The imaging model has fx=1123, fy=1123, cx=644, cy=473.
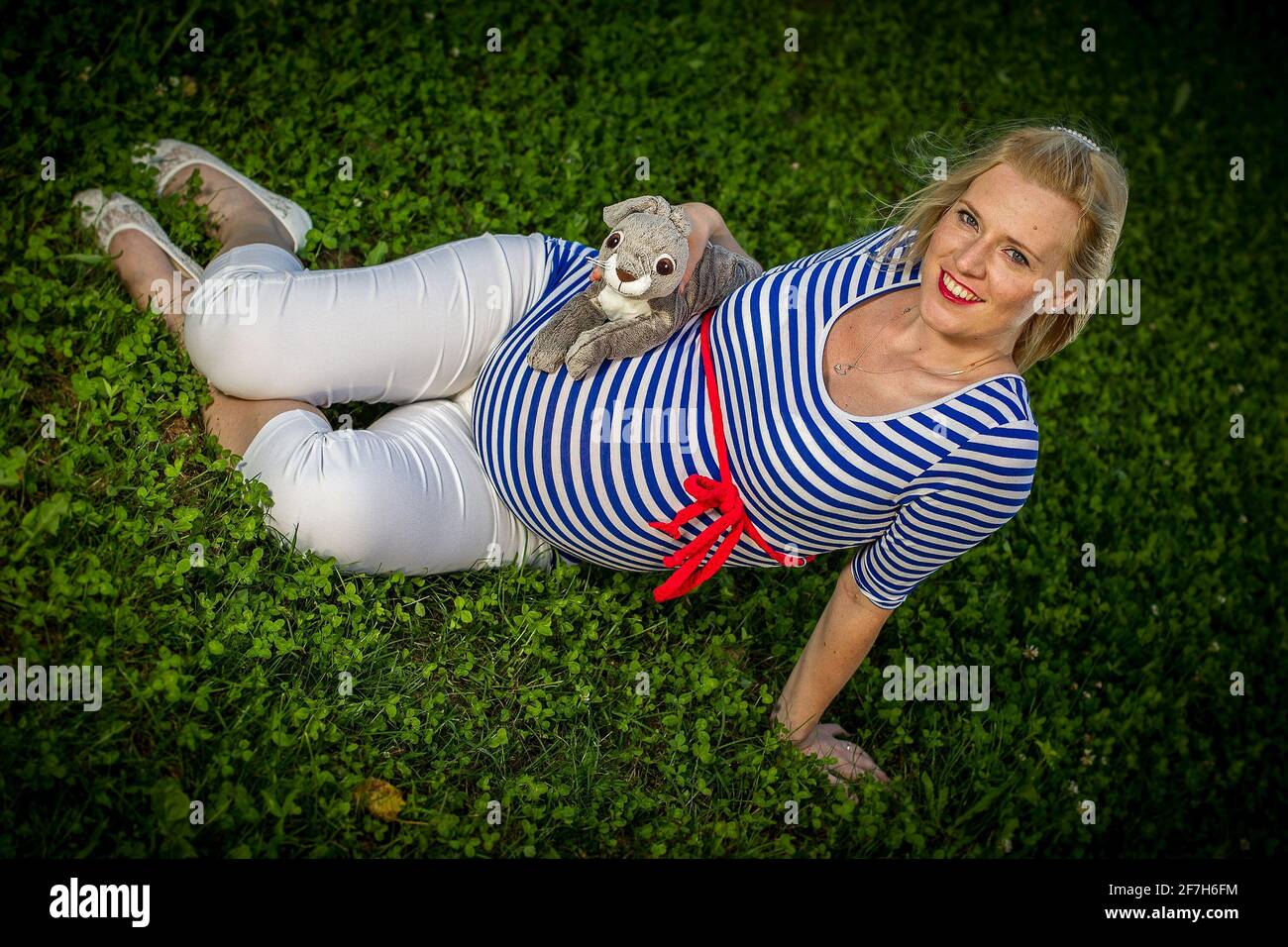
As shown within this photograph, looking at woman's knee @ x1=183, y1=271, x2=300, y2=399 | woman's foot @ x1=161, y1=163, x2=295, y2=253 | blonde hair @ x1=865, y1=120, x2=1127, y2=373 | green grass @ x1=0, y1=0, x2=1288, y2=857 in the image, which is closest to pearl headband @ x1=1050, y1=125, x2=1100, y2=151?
blonde hair @ x1=865, y1=120, x2=1127, y2=373

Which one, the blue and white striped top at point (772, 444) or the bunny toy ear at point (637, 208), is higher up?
the bunny toy ear at point (637, 208)

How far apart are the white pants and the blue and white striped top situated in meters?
0.12

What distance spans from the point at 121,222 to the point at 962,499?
2750 mm

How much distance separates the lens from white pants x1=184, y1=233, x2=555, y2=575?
3.01m

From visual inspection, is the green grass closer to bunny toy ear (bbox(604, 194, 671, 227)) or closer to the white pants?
the white pants

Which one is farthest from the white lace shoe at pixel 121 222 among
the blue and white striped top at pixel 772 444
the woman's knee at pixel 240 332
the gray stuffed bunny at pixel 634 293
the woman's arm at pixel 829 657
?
the woman's arm at pixel 829 657

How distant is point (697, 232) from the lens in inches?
118

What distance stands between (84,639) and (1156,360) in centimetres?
458

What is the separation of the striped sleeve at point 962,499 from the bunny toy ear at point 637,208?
92 cm

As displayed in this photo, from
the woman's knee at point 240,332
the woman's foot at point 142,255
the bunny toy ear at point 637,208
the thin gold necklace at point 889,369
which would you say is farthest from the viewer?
the woman's foot at point 142,255

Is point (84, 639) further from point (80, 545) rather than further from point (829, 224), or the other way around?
point (829, 224)

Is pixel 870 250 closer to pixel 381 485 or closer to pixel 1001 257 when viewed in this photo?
pixel 1001 257

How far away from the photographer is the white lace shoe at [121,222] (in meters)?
3.60

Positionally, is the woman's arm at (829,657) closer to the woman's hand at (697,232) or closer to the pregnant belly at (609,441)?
the pregnant belly at (609,441)
